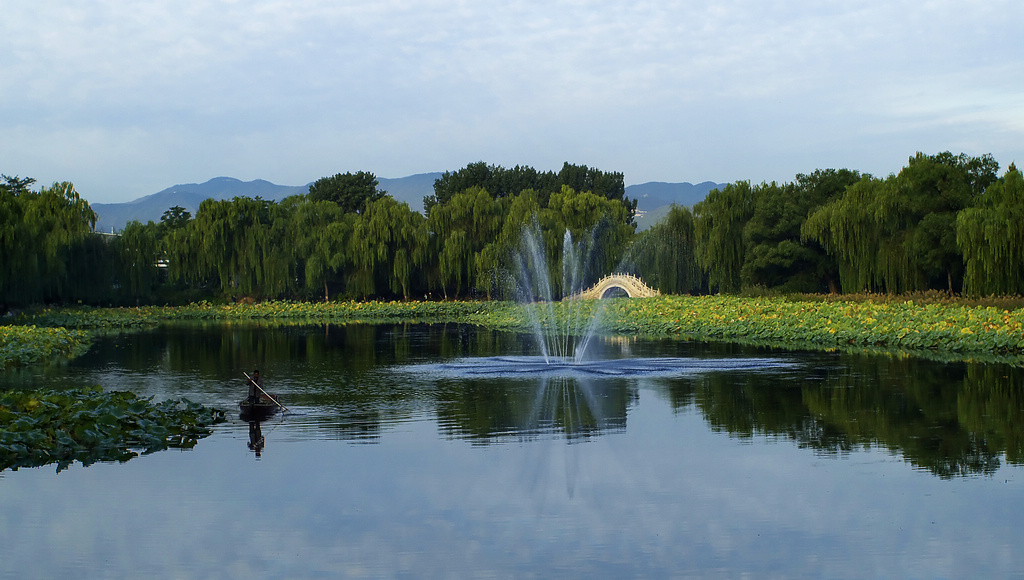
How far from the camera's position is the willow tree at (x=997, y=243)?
Result: 84.8 ft

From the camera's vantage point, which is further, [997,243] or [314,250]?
[314,250]

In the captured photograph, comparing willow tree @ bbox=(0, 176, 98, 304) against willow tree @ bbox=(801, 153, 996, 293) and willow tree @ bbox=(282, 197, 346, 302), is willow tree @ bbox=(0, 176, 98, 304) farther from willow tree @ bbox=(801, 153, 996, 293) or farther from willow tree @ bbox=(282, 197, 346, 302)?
willow tree @ bbox=(801, 153, 996, 293)

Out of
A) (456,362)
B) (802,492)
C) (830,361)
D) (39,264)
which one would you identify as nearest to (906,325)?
(830,361)

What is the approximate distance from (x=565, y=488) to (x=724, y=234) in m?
34.3

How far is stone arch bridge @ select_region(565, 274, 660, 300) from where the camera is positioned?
42.8 m

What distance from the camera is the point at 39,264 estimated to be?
3547cm

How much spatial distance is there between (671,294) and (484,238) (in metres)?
10.5

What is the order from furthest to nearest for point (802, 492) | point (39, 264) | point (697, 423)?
point (39, 264)
point (697, 423)
point (802, 492)

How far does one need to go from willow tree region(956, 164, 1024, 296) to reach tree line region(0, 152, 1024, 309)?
3.80 feet

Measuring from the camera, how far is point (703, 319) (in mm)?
30031

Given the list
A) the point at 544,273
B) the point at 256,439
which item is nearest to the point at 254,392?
the point at 256,439

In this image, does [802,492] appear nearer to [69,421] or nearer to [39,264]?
[69,421]

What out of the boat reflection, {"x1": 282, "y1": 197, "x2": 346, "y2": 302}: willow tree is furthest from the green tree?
the boat reflection

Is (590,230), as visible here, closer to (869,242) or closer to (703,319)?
(869,242)
